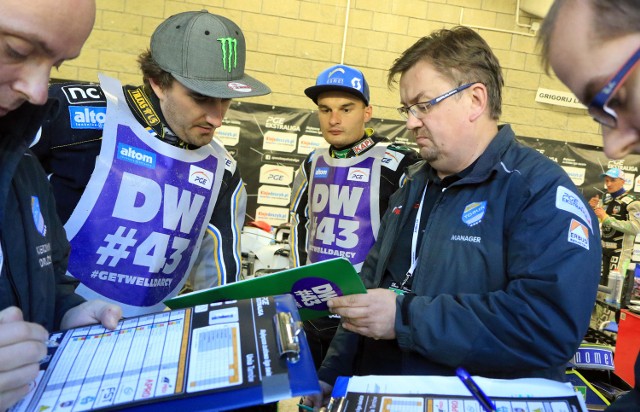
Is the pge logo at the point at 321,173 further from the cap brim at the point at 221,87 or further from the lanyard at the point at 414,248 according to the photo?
the lanyard at the point at 414,248

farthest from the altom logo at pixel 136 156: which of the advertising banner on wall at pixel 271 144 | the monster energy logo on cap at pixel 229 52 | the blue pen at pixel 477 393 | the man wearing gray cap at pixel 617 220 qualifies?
the man wearing gray cap at pixel 617 220

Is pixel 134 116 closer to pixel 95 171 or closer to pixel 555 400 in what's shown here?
pixel 95 171

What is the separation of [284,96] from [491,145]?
5.62 m

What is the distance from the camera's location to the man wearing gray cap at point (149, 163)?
1731 millimetres

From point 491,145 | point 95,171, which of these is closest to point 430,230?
point 491,145

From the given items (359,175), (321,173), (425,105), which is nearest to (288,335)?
(425,105)

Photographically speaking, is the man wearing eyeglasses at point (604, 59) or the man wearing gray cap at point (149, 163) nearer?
the man wearing eyeglasses at point (604, 59)

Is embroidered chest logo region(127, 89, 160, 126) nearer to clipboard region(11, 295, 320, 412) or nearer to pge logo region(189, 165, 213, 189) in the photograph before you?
pge logo region(189, 165, 213, 189)

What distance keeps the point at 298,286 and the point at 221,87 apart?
2.71 feet

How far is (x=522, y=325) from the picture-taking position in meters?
1.20

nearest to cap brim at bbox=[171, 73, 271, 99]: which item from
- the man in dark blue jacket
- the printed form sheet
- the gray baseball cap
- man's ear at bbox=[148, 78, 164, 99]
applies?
the gray baseball cap

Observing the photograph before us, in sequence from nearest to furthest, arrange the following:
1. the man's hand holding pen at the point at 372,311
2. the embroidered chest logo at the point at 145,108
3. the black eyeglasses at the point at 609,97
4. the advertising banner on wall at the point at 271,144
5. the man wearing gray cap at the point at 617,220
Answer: the black eyeglasses at the point at 609,97 → the man's hand holding pen at the point at 372,311 → the embroidered chest logo at the point at 145,108 → the advertising banner on wall at the point at 271,144 → the man wearing gray cap at the point at 617,220

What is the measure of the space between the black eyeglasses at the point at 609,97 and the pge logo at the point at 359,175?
7.79 feet

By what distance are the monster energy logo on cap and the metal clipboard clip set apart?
1.10 m
